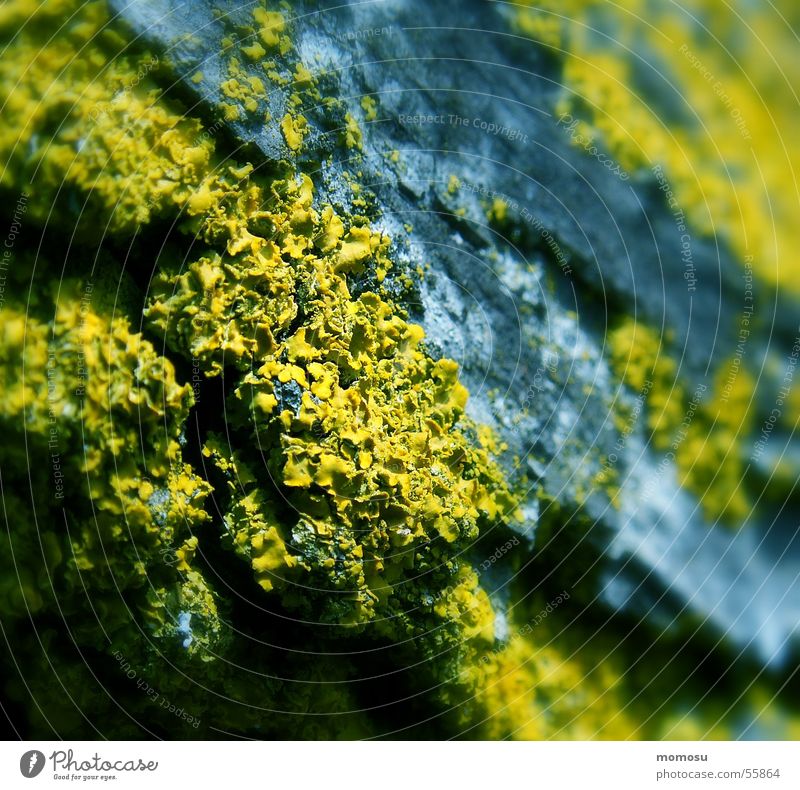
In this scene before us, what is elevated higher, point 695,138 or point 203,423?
point 695,138
